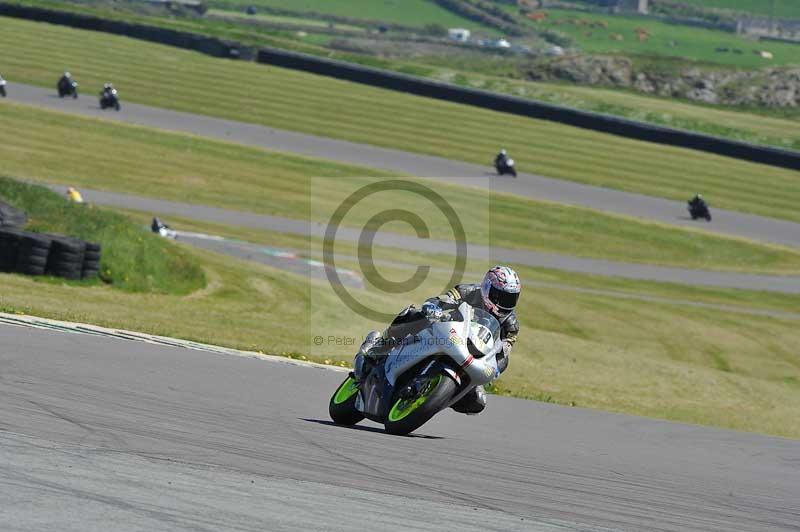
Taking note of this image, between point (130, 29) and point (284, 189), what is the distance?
27.4 m

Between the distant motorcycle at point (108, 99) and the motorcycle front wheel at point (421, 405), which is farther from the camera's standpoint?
the distant motorcycle at point (108, 99)

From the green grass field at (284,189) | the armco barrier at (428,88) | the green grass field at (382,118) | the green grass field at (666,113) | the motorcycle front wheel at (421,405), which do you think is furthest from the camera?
the green grass field at (666,113)

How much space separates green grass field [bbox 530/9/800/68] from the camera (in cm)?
10531

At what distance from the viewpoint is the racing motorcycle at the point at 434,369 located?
9.52 meters

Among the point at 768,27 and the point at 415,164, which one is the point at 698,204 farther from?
the point at 768,27

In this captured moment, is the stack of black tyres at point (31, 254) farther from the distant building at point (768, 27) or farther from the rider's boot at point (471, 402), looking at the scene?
the distant building at point (768, 27)

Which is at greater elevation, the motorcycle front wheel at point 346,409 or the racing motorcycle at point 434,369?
the racing motorcycle at point 434,369

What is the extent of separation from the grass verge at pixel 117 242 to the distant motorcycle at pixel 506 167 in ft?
75.7

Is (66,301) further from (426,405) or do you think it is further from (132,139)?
(132,139)

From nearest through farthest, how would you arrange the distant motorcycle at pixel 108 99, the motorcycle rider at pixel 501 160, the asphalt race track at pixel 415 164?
1. the asphalt race track at pixel 415 164
2. the motorcycle rider at pixel 501 160
3. the distant motorcycle at pixel 108 99

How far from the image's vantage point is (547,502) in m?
7.33

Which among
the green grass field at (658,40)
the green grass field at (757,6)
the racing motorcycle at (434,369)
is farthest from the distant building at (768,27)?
the racing motorcycle at (434,369)

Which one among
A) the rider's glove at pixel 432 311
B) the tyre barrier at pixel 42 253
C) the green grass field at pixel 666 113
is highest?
the rider's glove at pixel 432 311

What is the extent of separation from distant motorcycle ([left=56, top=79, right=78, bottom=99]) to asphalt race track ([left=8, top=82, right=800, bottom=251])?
39 cm
